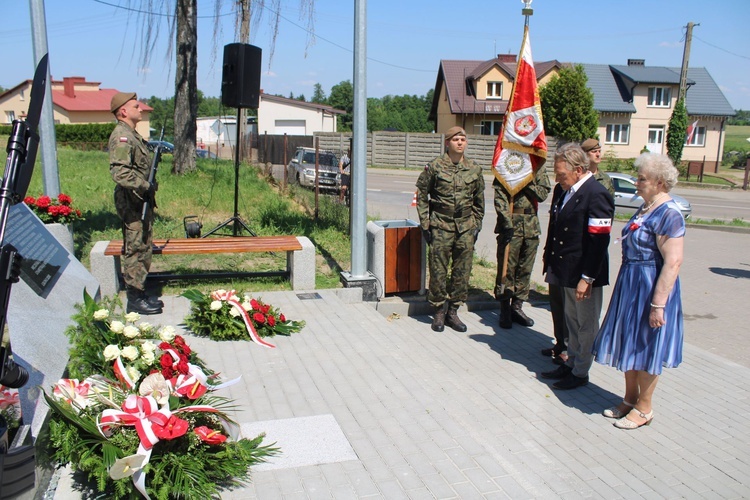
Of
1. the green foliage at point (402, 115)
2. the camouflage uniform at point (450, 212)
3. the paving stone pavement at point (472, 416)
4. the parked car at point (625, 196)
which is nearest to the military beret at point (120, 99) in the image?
the paving stone pavement at point (472, 416)

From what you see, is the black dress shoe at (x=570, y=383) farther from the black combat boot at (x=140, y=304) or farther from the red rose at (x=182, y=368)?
the black combat boot at (x=140, y=304)

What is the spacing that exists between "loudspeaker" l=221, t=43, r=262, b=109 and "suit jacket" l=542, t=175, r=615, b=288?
5.35 metres

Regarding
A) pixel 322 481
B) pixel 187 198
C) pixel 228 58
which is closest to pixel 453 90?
pixel 187 198

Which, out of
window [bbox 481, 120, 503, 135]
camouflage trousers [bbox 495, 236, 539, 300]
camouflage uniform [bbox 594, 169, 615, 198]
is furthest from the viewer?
window [bbox 481, 120, 503, 135]

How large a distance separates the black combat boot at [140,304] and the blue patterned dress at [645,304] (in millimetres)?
4615

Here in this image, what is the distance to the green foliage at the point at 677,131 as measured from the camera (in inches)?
1329

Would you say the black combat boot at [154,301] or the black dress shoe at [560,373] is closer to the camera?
the black dress shoe at [560,373]

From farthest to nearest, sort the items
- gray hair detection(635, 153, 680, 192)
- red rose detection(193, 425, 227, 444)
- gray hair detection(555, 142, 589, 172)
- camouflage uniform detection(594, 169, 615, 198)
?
camouflage uniform detection(594, 169, 615, 198)
gray hair detection(555, 142, 589, 172)
gray hair detection(635, 153, 680, 192)
red rose detection(193, 425, 227, 444)

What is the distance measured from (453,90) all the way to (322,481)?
44.0m

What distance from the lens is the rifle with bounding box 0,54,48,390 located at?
2.06 metres

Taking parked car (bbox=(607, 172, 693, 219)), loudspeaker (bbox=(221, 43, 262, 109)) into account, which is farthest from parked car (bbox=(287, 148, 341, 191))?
loudspeaker (bbox=(221, 43, 262, 109))

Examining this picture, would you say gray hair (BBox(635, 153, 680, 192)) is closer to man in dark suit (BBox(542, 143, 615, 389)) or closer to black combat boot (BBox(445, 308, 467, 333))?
man in dark suit (BBox(542, 143, 615, 389))

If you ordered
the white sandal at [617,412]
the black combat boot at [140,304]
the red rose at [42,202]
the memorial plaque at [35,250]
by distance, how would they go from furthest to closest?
the red rose at [42,202], the black combat boot at [140,304], the white sandal at [617,412], the memorial plaque at [35,250]

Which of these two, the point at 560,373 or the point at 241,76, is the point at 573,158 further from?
the point at 241,76
